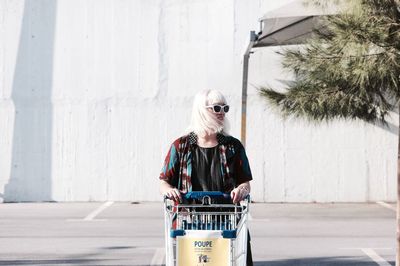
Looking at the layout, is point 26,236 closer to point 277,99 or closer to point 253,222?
point 253,222

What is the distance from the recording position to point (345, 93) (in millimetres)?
6867

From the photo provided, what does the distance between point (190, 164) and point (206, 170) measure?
0.10m

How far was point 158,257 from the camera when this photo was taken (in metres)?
8.77

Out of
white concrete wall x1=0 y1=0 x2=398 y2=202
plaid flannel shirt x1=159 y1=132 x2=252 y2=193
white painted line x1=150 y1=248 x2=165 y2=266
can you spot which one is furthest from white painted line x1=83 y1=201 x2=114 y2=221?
plaid flannel shirt x1=159 y1=132 x2=252 y2=193

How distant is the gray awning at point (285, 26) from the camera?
1143 cm

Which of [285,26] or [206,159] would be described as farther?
[285,26]

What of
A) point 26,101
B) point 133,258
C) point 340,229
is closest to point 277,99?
point 133,258

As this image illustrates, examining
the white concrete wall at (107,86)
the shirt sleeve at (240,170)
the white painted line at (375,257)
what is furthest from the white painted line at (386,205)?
the shirt sleeve at (240,170)

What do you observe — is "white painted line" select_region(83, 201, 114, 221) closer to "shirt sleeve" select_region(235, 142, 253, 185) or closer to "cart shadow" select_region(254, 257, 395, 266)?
"cart shadow" select_region(254, 257, 395, 266)

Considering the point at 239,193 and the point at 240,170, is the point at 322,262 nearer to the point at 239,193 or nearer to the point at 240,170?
the point at 240,170

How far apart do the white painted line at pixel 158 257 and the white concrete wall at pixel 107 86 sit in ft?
18.8

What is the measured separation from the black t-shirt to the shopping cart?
13 cm

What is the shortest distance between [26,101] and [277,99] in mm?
8044

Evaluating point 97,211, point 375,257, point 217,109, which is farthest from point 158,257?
point 97,211
